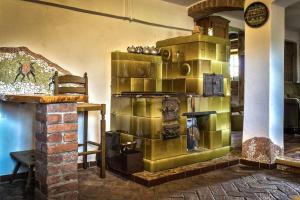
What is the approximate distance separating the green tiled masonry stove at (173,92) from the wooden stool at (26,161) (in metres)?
1.18

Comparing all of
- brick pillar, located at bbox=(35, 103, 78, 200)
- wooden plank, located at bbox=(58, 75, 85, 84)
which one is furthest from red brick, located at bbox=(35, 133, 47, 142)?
wooden plank, located at bbox=(58, 75, 85, 84)

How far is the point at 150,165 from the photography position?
336 cm

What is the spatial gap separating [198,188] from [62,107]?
1725 mm

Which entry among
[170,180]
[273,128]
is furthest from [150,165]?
[273,128]

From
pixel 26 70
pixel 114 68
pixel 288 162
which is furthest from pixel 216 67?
pixel 26 70

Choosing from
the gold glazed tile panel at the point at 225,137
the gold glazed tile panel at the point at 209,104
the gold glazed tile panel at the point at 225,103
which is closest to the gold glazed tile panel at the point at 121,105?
the gold glazed tile panel at the point at 209,104

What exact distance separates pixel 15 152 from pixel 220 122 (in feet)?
9.01

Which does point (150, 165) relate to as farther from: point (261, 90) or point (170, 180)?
point (261, 90)

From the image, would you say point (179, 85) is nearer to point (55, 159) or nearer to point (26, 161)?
point (26, 161)

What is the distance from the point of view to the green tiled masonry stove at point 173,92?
341cm

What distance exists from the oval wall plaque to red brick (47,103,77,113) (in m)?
2.86

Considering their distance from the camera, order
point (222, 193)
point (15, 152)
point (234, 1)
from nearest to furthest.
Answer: point (222, 193)
point (15, 152)
point (234, 1)

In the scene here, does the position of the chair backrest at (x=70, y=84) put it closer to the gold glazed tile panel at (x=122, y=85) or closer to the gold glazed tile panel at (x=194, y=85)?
the gold glazed tile panel at (x=122, y=85)

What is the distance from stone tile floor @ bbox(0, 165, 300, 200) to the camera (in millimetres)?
2748
